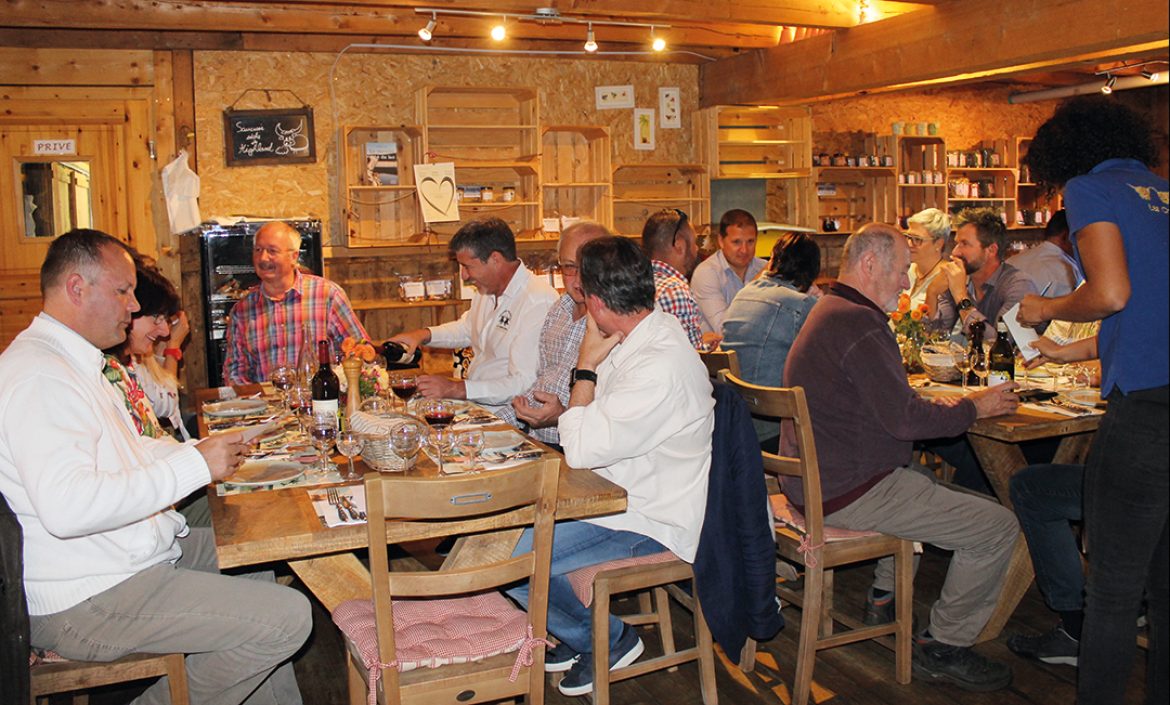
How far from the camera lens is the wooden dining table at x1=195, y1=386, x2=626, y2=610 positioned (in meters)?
2.26

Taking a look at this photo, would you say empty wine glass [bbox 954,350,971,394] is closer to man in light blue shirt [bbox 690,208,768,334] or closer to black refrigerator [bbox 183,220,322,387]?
man in light blue shirt [bbox 690,208,768,334]

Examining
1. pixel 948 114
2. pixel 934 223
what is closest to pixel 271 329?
pixel 934 223

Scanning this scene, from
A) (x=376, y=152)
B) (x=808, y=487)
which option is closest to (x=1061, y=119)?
(x=808, y=487)

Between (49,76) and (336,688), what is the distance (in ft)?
16.6

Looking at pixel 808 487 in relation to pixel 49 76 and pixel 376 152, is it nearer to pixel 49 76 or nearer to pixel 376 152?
pixel 376 152

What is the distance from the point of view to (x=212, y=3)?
21.2ft

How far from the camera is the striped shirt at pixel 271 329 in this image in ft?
16.9

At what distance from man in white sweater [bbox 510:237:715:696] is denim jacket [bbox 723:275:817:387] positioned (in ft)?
4.76

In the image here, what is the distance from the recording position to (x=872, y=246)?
3.34 meters

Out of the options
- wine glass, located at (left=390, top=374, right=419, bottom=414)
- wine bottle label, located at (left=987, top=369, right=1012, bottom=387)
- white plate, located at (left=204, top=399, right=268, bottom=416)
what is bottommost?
white plate, located at (left=204, top=399, right=268, bottom=416)

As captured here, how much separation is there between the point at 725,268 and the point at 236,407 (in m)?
3.58

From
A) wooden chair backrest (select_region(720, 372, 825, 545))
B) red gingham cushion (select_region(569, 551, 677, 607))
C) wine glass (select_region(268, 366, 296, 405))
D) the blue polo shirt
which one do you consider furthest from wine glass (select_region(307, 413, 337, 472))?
the blue polo shirt

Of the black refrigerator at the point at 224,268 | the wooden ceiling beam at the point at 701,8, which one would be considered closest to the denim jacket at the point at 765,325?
the wooden ceiling beam at the point at 701,8

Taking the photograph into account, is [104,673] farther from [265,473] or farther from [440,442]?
[440,442]
